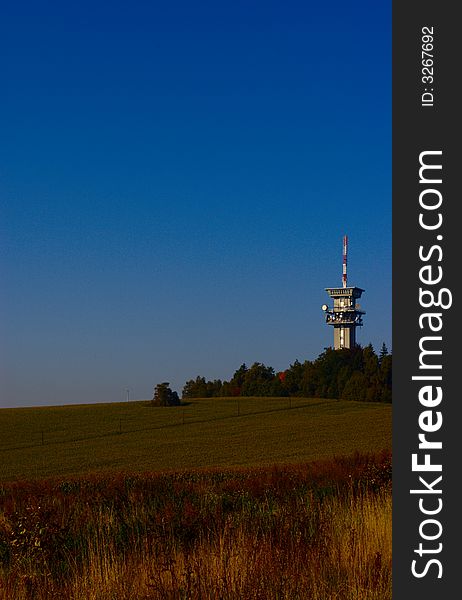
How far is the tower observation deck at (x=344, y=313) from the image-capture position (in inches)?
5807

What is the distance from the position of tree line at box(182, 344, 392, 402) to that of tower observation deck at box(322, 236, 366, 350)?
35.6m

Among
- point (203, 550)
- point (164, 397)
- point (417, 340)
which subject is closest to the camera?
point (417, 340)

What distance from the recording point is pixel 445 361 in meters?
5.19

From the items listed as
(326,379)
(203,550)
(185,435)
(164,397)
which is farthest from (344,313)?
(203,550)

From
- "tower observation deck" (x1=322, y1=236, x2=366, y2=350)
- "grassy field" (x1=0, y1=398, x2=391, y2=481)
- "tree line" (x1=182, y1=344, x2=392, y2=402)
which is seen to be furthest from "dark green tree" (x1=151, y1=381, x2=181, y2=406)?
"tower observation deck" (x1=322, y1=236, x2=366, y2=350)

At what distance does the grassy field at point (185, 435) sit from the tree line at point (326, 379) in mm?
8508

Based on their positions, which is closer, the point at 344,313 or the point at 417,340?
the point at 417,340

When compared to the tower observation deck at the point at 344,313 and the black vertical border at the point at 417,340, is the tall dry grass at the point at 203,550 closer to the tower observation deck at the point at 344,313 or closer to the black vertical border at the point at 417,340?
the black vertical border at the point at 417,340

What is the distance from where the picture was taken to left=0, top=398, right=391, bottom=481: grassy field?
1713 inches

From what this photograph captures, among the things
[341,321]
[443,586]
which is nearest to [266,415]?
[443,586]

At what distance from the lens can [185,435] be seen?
192 ft

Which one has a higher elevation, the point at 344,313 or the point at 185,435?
the point at 344,313

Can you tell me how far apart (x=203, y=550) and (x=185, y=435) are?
5043 centimetres

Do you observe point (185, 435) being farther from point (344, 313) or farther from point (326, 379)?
point (344, 313)
